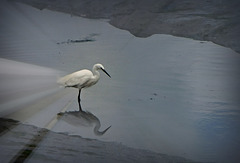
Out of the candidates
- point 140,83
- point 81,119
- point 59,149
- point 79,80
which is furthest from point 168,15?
point 59,149

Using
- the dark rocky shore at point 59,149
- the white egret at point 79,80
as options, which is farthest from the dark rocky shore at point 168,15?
the dark rocky shore at point 59,149

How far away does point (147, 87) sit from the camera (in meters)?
1.93

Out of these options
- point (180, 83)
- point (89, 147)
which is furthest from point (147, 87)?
point (89, 147)

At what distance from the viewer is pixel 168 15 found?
115 inches

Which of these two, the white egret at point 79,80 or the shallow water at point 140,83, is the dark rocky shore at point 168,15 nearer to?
the shallow water at point 140,83

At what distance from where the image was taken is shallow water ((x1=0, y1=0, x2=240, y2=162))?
1445 millimetres

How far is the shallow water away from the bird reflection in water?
1cm

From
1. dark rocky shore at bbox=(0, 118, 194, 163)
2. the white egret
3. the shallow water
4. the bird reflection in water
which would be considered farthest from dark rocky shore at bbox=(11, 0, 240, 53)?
dark rocky shore at bbox=(0, 118, 194, 163)

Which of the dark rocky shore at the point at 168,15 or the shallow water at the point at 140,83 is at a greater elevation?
the dark rocky shore at the point at 168,15

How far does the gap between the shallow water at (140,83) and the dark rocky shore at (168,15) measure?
0.34 ft

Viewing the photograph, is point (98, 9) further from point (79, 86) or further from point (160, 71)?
point (79, 86)

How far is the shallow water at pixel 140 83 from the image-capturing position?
145cm

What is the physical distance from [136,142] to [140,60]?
970 millimetres

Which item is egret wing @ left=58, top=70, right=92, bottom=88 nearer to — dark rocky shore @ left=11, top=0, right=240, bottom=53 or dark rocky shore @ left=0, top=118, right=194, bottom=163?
dark rocky shore @ left=0, top=118, right=194, bottom=163
